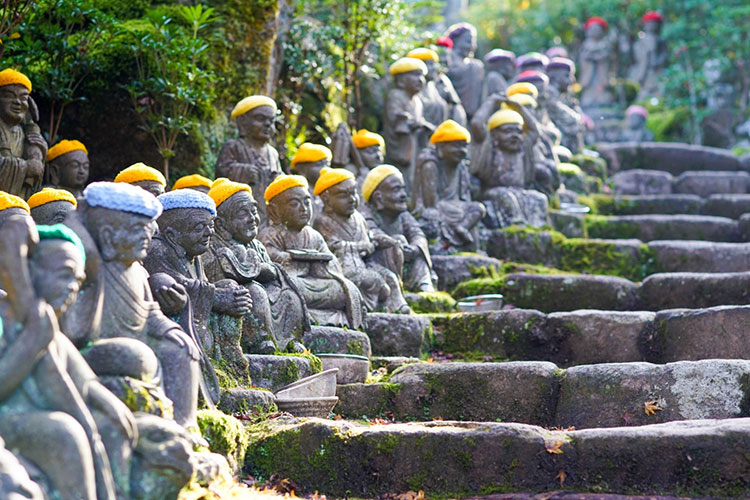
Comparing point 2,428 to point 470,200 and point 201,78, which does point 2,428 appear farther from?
point 470,200

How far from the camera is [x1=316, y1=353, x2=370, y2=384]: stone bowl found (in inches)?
355

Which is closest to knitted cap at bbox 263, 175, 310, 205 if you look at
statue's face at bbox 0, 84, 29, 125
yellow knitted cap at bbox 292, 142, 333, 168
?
statue's face at bbox 0, 84, 29, 125

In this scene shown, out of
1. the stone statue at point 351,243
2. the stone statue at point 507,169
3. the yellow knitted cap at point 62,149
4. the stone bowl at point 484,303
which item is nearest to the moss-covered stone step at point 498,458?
the stone statue at point 351,243

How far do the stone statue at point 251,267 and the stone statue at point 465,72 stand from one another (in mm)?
11024

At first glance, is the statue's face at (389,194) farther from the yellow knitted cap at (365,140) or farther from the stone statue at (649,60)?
the stone statue at (649,60)

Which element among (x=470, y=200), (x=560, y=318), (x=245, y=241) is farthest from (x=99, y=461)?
(x=470, y=200)

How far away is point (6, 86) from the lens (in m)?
10.3

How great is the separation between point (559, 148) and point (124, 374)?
1486cm

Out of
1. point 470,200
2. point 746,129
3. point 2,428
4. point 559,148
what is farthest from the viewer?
point 746,129

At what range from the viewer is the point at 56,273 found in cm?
530

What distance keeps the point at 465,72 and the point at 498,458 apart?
13.8 metres

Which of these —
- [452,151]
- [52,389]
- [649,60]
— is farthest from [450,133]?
[649,60]

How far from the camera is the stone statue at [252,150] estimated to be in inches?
468

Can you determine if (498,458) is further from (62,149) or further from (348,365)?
(62,149)
